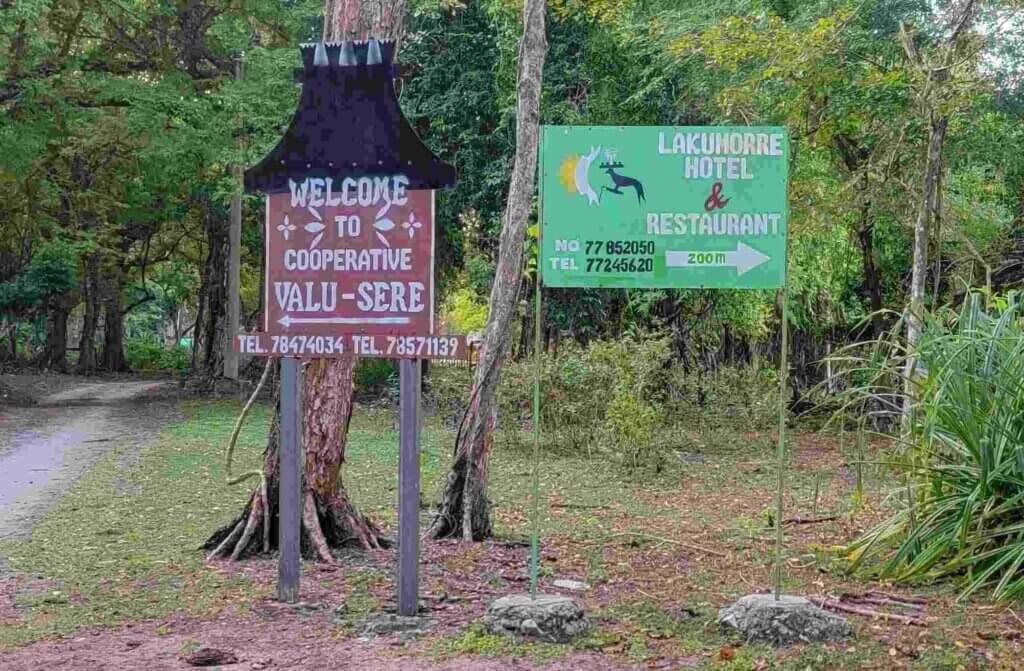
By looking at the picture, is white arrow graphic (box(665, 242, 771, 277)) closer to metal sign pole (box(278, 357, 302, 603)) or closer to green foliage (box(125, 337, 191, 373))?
metal sign pole (box(278, 357, 302, 603))

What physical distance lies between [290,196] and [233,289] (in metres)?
19.8

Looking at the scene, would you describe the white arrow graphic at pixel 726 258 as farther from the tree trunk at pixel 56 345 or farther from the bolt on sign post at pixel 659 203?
the tree trunk at pixel 56 345

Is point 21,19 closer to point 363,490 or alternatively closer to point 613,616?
point 363,490

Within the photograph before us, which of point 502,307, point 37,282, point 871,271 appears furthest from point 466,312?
point 37,282

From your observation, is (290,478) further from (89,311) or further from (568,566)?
(89,311)

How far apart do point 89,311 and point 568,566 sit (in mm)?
29762

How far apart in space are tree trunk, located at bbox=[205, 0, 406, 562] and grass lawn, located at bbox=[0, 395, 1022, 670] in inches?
10.3

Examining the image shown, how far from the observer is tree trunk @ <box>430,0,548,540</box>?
8.18 meters

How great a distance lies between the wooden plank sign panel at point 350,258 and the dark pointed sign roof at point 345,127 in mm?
81

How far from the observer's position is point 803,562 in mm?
7512

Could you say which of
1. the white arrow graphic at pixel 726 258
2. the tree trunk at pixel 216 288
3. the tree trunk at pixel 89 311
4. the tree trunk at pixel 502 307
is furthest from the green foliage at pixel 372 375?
the white arrow graphic at pixel 726 258

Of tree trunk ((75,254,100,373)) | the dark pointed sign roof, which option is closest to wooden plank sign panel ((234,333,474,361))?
the dark pointed sign roof

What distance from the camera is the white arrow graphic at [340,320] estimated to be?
6.19m

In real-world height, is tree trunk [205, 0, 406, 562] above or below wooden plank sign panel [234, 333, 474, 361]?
below
